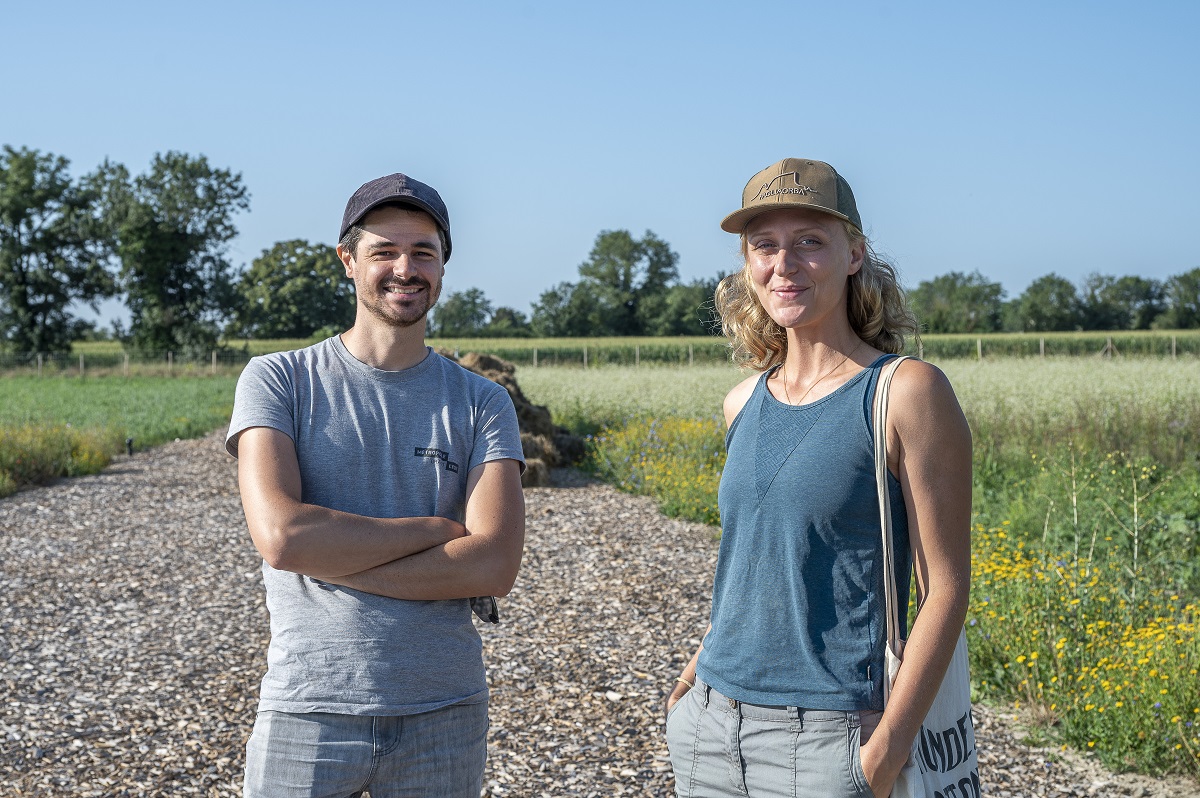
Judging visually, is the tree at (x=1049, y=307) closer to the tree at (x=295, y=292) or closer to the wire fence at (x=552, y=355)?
the wire fence at (x=552, y=355)

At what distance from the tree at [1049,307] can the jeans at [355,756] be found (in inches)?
2907

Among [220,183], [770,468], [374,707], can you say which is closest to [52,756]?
[374,707]

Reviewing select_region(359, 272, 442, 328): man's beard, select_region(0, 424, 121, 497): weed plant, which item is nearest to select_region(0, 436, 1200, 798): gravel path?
select_region(359, 272, 442, 328): man's beard

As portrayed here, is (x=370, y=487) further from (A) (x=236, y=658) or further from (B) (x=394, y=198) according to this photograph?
(A) (x=236, y=658)

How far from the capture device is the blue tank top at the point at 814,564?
6.18 ft

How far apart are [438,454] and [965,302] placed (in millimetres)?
82453

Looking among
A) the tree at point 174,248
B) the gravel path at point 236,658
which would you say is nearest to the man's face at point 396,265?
the gravel path at point 236,658

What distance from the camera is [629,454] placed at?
38.9ft

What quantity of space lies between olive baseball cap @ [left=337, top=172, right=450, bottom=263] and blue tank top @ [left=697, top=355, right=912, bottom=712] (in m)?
0.92

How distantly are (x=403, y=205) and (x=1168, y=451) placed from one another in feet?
31.6

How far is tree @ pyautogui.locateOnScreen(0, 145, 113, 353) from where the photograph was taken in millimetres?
48344

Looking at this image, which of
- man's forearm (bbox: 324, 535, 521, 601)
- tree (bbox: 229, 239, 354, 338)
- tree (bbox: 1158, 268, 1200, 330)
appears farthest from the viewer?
tree (bbox: 1158, 268, 1200, 330)

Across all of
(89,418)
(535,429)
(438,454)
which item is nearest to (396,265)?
(438,454)

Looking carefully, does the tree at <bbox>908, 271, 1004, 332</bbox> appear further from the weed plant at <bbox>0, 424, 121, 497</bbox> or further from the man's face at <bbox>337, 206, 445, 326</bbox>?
the man's face at <bbox>337, 206, 445, 326</bbox>
